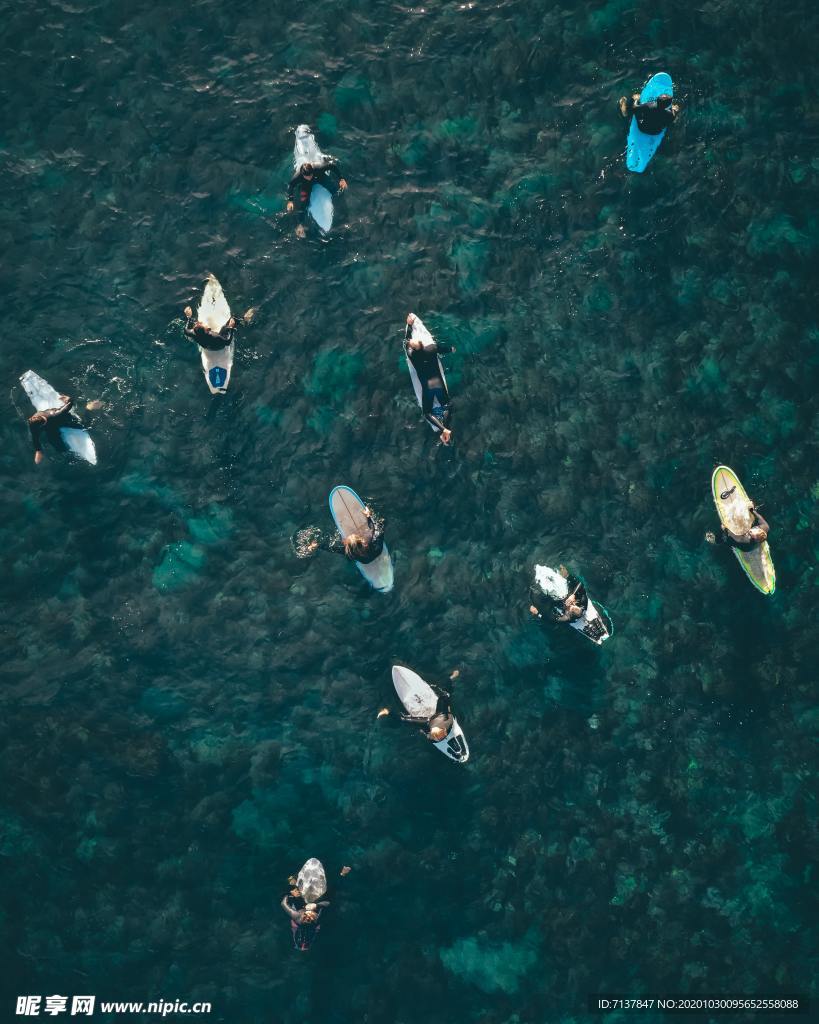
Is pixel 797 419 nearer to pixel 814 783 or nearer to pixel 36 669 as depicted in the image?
pixel 814 783

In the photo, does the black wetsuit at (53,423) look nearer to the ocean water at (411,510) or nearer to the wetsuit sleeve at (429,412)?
the ocean water at (411,510)

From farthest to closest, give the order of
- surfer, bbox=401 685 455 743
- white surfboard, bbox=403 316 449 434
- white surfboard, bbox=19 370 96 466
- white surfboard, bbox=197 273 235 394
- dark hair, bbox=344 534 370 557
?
1. white surfboard, bbox=197 273 235 394
2. white surfboard, bbox=19 370 96 466
3. white surfboard, bbox=403 316 449 434
4. surfer, bbox=401 685 455 743
5. dark hair, bbox=344 534 370 557

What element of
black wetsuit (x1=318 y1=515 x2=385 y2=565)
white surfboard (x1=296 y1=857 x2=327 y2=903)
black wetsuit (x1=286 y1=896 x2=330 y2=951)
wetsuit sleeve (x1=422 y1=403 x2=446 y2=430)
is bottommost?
black wetsuit (x1=286 y1=896 x2=330 y2=951)

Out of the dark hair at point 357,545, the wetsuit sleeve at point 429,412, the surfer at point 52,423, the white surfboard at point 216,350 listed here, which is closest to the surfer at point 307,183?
the white surfboard at point 216,350

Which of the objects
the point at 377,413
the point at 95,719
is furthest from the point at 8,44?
the point at 95,719

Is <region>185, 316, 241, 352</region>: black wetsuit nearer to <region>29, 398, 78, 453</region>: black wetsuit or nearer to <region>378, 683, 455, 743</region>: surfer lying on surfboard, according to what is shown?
<region>29, 398, 78, 453</region>: black wetsuit

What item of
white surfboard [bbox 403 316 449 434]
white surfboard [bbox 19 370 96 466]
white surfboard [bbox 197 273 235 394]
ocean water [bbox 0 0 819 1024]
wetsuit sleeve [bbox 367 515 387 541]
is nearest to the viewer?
white surfboard [bbox 403 316 449 434]

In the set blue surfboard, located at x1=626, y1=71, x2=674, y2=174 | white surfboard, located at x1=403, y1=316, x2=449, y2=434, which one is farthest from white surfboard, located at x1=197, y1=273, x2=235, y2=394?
blue surfboard, located at x1=626, y1=71, x2=674, y2=174
